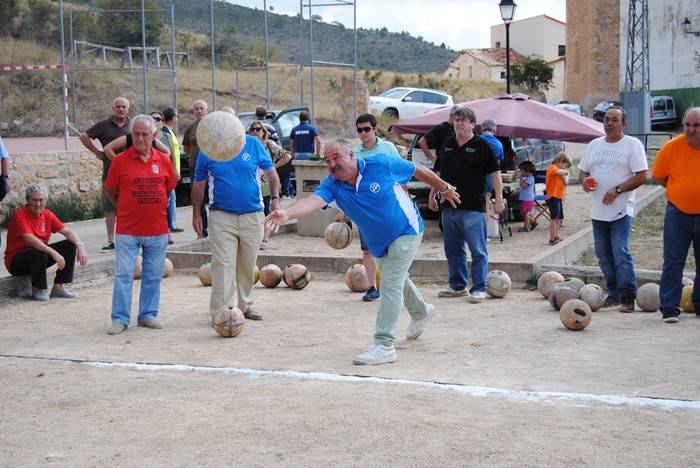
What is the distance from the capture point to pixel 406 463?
5.21 metres

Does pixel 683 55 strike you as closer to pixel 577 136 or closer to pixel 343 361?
pixel 577 136

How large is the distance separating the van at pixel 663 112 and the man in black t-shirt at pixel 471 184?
151ft

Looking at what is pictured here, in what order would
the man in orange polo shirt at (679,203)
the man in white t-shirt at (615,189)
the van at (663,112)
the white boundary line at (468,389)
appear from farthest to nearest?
the van at (663,112) < the man in white t-shirt at (615,189) < the man in orange polo shirt at (679,203) < the white boundary line at (468,389)

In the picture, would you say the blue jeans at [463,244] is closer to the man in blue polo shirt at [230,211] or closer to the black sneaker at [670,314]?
the black sneaker at [670,314]

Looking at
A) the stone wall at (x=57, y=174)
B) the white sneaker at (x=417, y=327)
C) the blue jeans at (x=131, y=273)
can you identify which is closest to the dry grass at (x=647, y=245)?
the white sneaker at (x=417, y=327)

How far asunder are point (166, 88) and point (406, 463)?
24380mm

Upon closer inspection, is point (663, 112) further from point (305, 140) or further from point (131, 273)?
point (131, 273)

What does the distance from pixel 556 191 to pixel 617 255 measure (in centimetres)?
539

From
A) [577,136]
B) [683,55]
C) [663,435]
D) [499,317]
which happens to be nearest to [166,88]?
[577,136]

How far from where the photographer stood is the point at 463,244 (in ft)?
35.5

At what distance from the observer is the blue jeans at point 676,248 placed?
9.16 metres

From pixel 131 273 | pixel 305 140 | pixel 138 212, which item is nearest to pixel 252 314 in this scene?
pixel 131 273

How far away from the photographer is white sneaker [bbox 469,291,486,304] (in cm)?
1058

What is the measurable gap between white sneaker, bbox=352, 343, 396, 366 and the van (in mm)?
49181
